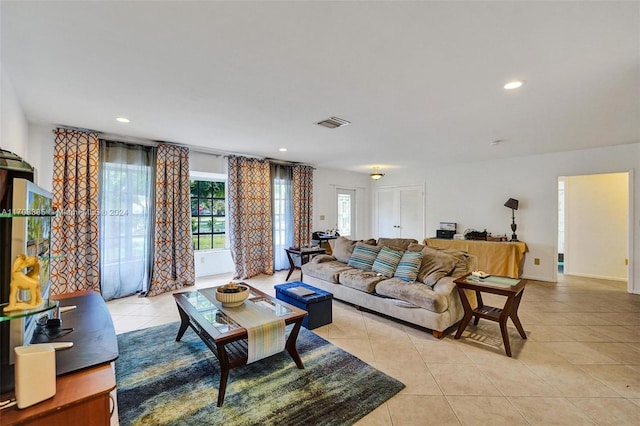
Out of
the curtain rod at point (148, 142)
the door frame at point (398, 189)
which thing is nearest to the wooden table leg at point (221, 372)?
the curtain rod at point (148, 142)

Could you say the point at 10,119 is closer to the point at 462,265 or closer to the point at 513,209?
the point at 462,265

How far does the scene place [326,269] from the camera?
4039 millimetres

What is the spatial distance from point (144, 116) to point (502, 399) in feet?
14.1

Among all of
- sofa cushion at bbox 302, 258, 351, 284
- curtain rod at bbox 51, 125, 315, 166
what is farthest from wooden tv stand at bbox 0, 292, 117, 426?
curtain rod at bbox 51, 125, 315, 166

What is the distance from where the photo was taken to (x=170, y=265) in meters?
4.36

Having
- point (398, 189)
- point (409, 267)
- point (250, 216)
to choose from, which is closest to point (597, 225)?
point (398, 189)

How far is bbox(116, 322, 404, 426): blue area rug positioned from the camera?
1.74m

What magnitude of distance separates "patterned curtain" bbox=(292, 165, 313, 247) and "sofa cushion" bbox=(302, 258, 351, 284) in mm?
1780

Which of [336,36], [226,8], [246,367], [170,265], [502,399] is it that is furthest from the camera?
[170,265]

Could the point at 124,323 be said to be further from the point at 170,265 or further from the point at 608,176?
the point at 608,176

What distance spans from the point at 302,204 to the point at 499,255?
13.5 ft

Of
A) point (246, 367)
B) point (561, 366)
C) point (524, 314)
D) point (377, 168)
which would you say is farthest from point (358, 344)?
point (377, 168)

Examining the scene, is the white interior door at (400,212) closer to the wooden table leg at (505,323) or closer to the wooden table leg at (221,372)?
the wooden table leg at (505,323)

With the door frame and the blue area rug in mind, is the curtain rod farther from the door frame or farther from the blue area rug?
the door frame
